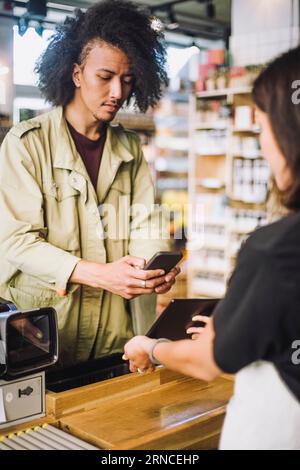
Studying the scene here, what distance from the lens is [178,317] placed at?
6.02ft

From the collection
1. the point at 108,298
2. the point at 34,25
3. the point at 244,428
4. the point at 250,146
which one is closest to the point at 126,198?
the point at 108,298

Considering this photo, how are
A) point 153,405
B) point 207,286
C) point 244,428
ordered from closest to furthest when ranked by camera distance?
point 244,428, point 153,405, point 207,286

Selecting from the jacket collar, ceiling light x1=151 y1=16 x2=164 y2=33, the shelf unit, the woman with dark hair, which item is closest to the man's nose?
the jacket collar

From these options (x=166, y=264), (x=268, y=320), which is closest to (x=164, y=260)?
(x=166, y=264)

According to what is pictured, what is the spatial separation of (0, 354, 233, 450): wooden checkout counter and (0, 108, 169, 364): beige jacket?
46 cm

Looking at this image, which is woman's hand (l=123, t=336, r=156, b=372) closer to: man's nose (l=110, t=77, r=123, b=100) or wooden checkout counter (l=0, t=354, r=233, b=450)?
wooden checkout counter (l=0, t=354, r=233, b=450)

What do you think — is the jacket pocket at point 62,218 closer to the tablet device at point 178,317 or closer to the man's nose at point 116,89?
the man's nose at point 116,89

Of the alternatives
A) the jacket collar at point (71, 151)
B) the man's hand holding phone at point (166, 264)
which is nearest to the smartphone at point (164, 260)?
the man's hand holding phone at point (166, 264)

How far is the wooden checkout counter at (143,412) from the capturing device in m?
1.58

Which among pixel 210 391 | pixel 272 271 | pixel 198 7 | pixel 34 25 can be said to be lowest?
pixel 210 391

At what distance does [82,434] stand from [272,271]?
2.64 ft

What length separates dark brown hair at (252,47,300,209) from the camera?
1.17 metres

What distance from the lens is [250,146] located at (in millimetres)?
6418

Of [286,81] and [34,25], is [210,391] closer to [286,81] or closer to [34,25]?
[286,81]
